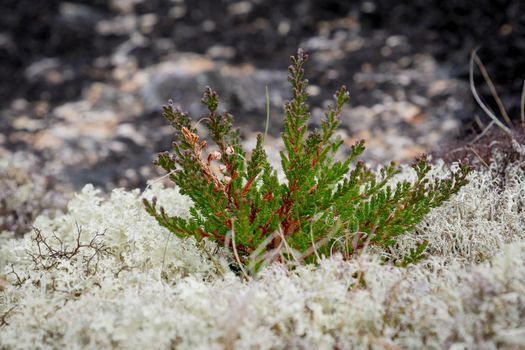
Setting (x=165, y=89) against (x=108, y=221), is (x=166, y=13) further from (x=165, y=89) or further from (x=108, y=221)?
(x=108, y=221)

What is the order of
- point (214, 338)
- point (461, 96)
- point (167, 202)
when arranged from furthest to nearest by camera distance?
point (461, 96) < point (167, 202) < point (214, 338)

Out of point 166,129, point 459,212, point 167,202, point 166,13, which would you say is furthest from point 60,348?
point 166,13

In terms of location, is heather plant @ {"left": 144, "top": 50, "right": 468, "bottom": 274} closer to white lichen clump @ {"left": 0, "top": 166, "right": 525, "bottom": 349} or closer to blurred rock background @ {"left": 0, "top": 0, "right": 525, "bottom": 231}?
white lichen clump @ {"left": 0, "top": 166, "right": 525, "bottom": 349}

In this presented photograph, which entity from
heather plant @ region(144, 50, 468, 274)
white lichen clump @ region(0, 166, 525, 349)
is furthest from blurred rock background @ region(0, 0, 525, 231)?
heather plant @ region(144, 50, 468, 274)

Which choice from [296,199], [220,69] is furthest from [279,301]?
[220,69]

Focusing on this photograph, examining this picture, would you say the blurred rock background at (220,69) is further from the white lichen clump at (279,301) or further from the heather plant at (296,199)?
the heather plant at (296,199)

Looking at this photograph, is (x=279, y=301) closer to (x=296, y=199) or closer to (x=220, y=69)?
(x=296, y=199)
